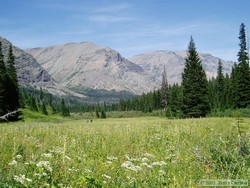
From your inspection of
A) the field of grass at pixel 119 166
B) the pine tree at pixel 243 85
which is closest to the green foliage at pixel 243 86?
the pine tree at pixel 243 85

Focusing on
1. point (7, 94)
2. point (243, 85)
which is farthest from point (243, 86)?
point (7, 94)

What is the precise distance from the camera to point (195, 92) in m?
65.3

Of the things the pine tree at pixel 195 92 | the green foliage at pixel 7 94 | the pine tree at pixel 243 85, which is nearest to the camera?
the pine tree at pixel 195 92

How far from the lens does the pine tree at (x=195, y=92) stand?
211 ft

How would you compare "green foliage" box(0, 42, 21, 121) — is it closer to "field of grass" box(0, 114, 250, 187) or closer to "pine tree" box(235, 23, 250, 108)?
"pine tree" box(235, 23, 250, 108)

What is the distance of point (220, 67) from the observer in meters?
110

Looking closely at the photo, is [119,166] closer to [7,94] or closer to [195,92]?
[195,92]

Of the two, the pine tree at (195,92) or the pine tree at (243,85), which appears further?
the pine tree at (243,85)

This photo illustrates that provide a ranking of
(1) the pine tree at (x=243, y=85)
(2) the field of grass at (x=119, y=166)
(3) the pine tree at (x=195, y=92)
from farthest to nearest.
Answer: (1) the pine tree at (x=243, y=85) < (3) the pine tree at (x=195, y=92) < (2) the field of grass at (x=119, y=166)

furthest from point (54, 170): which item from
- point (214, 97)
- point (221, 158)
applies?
point (214, 97)

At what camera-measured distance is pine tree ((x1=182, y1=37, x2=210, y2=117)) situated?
6438 cm

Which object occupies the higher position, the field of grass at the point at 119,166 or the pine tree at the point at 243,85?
the pine tree at the point at 243,85

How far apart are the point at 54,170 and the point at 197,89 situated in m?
62.6

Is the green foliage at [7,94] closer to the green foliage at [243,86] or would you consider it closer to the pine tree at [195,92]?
the pine tree at [195,92]
